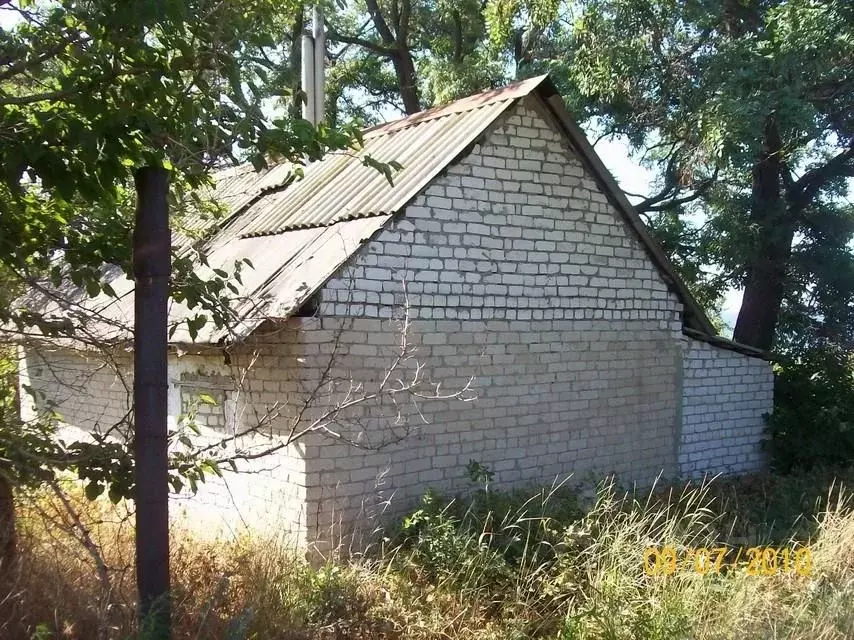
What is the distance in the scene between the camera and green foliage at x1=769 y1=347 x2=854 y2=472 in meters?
9.92

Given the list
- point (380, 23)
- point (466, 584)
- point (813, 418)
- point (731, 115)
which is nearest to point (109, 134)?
point (466, 584)

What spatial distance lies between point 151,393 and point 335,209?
3.63 metres

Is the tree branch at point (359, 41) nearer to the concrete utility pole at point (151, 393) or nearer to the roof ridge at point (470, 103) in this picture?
the roof ridge at point (470, 103)

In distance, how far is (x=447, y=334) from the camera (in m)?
7.04

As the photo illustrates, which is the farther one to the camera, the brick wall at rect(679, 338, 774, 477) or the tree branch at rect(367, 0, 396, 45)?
the tree branch at rect(367, 0, 396, 45)

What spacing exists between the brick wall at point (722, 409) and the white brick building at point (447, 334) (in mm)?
39

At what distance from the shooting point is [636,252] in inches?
341

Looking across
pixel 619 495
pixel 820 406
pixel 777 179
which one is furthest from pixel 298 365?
pixel 777 179

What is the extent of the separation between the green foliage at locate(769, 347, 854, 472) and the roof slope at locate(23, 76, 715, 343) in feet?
6.80

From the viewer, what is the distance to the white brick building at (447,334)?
243 inches

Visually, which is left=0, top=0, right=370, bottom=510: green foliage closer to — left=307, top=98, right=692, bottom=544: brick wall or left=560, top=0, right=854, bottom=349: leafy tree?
left=307, top=98, right=692, bottom=544: brick wall

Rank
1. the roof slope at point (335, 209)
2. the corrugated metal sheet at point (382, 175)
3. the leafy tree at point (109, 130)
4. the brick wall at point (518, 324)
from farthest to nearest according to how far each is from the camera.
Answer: the corrugated metal sheet at point (382, 175) < the brick wall at point (518, 324) < the roof slope at point (335, 209) < the leafy tree at point (109, 130)
